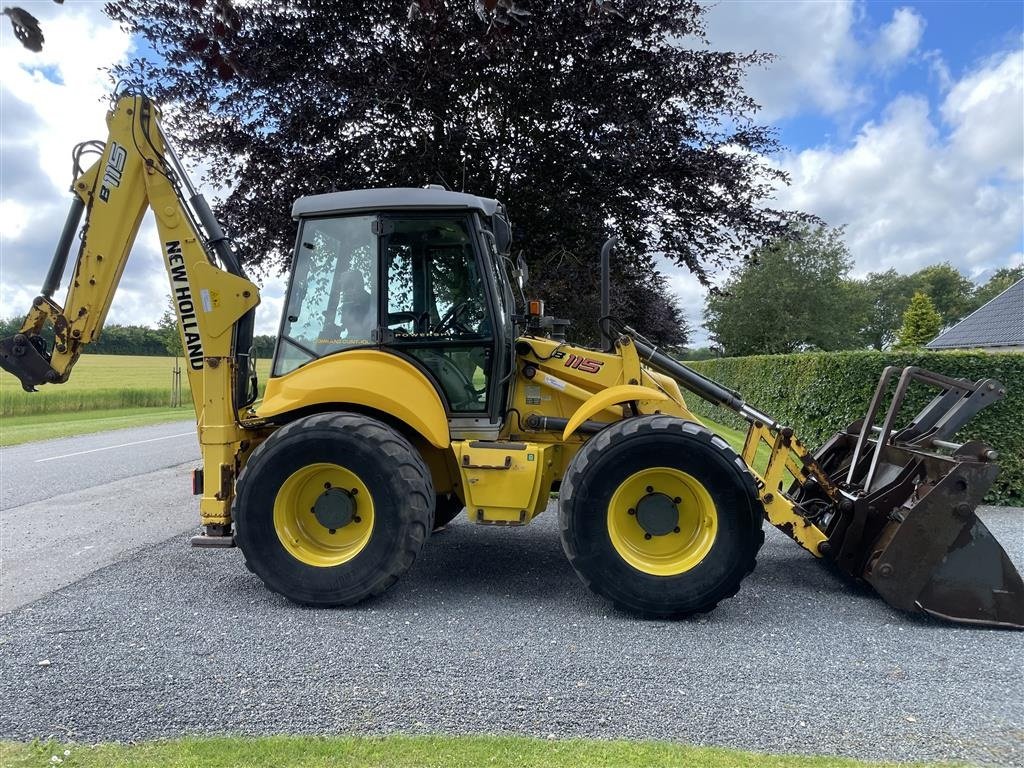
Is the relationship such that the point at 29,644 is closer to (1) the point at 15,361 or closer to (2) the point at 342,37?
(1) the point at 15,361

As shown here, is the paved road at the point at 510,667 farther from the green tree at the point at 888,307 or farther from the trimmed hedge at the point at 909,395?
the green tree at the point at 888,307

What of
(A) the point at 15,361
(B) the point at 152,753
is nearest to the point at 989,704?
(B) the point at 152,753

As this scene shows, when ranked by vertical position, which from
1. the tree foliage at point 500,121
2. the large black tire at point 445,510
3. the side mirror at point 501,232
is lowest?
the large black tire at point 445,510

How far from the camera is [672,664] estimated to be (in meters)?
3.61

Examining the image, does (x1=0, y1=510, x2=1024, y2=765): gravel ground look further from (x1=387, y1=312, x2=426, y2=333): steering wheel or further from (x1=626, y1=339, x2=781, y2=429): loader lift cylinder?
(x1=387, y1=312, x2=426, y2=333): steering wheel

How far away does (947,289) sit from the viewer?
6500 centimetres

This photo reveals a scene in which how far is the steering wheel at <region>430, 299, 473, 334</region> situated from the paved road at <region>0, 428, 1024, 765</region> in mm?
1800

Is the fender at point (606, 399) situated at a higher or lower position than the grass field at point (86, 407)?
higher

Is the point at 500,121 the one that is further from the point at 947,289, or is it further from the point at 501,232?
the point at 947,289

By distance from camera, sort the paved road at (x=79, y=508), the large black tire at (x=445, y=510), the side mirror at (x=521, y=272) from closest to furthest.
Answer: the side mirror at (x=521, y=272) < the paved road at (x=79, y=508) < the large black tire at (x=445, y=510)

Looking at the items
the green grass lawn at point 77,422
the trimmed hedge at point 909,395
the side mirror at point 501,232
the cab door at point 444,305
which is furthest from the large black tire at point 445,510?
the green grass lawn at point 77,422

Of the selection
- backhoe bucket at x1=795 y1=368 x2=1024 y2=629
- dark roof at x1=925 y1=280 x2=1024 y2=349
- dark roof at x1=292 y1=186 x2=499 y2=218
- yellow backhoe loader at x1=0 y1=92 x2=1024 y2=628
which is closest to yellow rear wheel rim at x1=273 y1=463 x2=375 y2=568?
yellow backhoe loader at x1=0 y1=92 x2=1024 y2=628

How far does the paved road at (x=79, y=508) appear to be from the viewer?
5605 millimetres

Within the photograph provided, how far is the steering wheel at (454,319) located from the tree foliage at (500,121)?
322 cm
